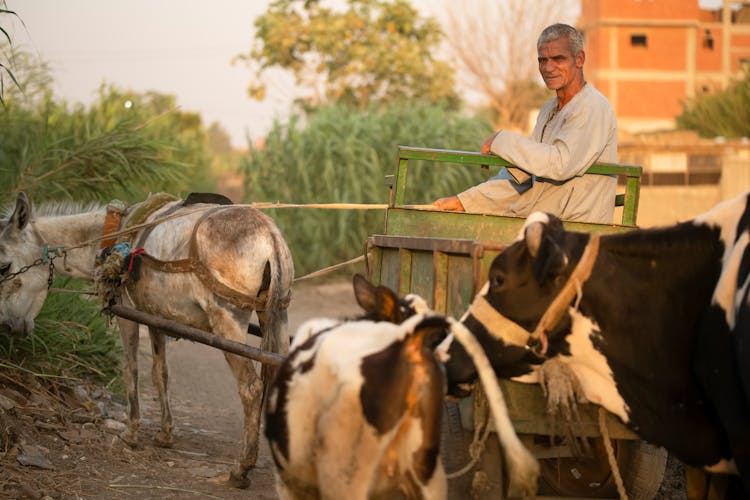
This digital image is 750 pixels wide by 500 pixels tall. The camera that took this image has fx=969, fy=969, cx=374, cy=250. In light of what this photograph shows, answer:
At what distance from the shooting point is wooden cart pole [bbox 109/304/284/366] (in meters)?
5.39

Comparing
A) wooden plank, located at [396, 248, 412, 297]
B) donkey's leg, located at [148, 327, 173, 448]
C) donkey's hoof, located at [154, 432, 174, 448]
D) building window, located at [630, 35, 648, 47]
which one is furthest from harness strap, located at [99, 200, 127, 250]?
building window, located at [630, 35, 648, 47]

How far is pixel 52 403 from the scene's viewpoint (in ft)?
22.5

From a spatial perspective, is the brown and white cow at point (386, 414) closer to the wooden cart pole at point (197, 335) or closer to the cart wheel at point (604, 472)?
the cart wheel at point (604, 472)

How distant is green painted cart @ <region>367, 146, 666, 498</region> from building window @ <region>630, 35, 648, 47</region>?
38.2 meters

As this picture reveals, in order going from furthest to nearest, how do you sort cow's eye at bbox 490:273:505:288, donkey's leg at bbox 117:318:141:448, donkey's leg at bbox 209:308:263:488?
1. donkey's leg at bbox 117:318:141:448
2. donkey's leg at bbox 209:308:263:488
3. cow's eye at bbox 490:273:505:288

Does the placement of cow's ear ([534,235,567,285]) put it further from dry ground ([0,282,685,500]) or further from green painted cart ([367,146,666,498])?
dry ground ([0,282,685,500])

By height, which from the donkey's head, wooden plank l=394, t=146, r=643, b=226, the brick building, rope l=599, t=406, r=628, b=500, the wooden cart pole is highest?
the brick building

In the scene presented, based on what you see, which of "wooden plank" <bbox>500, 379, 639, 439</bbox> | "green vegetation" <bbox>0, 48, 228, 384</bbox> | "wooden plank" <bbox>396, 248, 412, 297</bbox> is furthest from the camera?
"green vegetation" <bbox>0, 48, 228, 384</bbox>

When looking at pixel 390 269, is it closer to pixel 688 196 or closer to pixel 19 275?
pixel 19 275

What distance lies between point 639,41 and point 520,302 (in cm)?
4051

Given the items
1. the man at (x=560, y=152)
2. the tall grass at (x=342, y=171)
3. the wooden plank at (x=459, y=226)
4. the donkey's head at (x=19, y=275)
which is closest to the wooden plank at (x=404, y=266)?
the wooden plank at (x=459, y=226)

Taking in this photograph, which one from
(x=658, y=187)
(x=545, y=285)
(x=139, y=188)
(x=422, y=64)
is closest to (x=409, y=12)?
(x=422, y=64)

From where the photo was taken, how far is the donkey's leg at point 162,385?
685 cm

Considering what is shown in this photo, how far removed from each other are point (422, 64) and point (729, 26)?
18.5 meters
